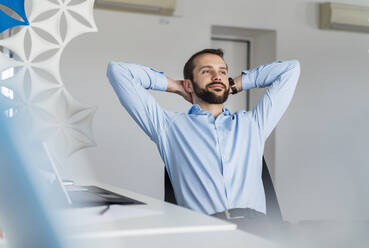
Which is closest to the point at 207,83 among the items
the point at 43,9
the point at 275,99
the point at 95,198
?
the point at 275,99

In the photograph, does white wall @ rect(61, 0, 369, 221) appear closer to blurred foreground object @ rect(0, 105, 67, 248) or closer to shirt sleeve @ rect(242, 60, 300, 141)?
shirt sleeve @ rect(242, 60, 300, 141)

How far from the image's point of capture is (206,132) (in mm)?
1843

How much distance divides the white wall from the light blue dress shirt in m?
1.75

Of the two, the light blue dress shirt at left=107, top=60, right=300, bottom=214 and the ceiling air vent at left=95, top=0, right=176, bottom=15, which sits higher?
the ceiling air vent at left=95, top=0, right=176, bottom=15

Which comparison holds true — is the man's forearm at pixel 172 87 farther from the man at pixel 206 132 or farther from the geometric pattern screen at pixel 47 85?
the geometric pattern screen at pixel 47 85

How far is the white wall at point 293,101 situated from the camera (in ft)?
12.0

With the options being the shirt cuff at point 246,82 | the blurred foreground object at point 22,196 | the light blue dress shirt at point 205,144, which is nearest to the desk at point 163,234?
the blurred foreground object at point 22,196

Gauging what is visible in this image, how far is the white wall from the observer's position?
3.66 meters

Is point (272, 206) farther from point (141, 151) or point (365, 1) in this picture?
point (365, 1)

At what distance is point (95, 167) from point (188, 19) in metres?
1.35

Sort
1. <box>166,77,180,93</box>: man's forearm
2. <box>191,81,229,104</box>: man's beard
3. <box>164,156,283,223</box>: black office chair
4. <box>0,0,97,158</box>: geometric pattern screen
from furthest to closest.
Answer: <box>166,77,180,93</box>: man's forearm → <box>191,81,229,104</box>: man's beard → <box>164,156,283,223</box>: black office chair → <box>0,0,97,158</box>: geometric pattern screen

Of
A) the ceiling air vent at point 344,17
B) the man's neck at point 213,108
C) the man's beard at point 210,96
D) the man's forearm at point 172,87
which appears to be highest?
the ceiling air vent at point 344,17

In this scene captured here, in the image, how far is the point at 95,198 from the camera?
108cm

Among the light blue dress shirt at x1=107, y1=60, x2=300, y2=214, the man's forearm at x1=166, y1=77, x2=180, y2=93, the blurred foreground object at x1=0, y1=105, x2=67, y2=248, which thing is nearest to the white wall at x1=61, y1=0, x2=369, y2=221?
the man's forearm at x1=166, y1=77, x2=180, y2=93
